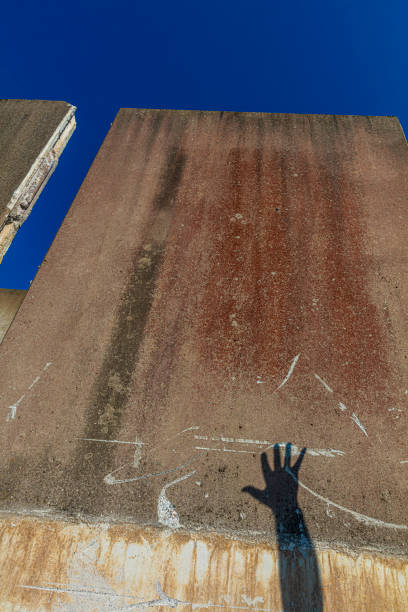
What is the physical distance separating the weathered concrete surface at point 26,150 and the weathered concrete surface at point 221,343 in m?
0.90

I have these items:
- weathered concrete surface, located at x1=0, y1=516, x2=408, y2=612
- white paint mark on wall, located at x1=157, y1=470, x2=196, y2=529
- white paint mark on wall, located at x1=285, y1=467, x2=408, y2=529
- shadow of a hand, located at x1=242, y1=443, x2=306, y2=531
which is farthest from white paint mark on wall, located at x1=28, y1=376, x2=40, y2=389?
white paint mark on wall, located at x1=285, y1=467, x2=408, y2=529

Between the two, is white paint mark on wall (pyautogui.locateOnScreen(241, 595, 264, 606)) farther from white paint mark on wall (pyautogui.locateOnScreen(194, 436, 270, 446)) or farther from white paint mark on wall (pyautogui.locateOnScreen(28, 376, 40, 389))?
white paint mark on wall (pyautogui.locateOnScreen(28, 376, 40, 389))

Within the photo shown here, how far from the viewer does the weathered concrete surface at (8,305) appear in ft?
13.1

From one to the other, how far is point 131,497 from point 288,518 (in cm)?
116

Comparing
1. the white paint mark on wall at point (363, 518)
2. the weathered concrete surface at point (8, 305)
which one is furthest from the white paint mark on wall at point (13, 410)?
the white paint mark on wall at point (363, 518)

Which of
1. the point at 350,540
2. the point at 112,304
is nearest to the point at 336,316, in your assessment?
the point at 350,540

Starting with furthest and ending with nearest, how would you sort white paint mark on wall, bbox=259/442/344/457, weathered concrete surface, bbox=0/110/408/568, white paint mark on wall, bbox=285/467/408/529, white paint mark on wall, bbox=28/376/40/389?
white paint mark on wall, bbox=28/376/40/389
white paint mark on wall, bbox=259/442/344/457
weathered concrete surface, bbox=0/110/408/568
white paint mark on wall, bbox=285/467/408/529

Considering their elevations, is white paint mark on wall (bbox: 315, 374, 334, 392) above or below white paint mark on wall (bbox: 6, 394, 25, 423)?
above

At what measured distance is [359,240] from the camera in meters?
3.74

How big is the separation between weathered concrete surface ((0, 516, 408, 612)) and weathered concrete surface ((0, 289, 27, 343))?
8.20ft

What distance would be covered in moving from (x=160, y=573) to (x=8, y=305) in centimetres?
363

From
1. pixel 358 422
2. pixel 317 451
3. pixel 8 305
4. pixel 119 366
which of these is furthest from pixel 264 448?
pixel 8 305

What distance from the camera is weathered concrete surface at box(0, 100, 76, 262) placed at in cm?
A: 434

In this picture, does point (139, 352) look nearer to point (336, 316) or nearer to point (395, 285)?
point (336, 316)
